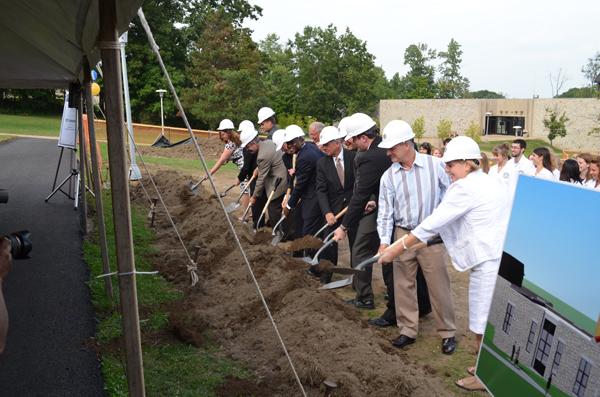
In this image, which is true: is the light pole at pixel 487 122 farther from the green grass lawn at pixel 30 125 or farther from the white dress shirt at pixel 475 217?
the white dress shirt at pixel 475 217

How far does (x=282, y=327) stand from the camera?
17.6 ft

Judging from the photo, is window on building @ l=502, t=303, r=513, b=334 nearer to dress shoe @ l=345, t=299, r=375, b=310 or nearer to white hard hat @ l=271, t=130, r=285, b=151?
dress shoe @ l=345, t=299, r=375, b=310

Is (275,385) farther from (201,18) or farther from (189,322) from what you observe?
(201,18)

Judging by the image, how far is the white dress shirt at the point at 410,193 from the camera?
523 centimetres

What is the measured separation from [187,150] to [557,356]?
78.1 ft

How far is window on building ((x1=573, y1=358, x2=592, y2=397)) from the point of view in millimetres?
1950

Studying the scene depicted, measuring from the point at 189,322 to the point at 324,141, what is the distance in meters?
2.59

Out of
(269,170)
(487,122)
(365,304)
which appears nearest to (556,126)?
(487,122)

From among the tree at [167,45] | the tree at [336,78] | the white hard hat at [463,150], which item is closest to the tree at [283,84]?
the tree at [336,78]

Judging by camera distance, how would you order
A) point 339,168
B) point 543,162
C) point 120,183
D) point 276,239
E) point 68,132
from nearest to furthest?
1. point 120,183
2. point 339,168
3. point 543,162
4. point 276,239
5. point 68,132

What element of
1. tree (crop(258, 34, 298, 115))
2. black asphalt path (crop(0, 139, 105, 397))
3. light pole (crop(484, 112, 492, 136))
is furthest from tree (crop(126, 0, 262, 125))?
black asphalt path (crop(0, 139, 105, 397))

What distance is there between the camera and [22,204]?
1138 cm

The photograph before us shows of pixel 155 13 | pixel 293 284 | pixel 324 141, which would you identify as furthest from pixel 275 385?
pixel 155 13

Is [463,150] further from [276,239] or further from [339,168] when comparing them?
[276,239]
